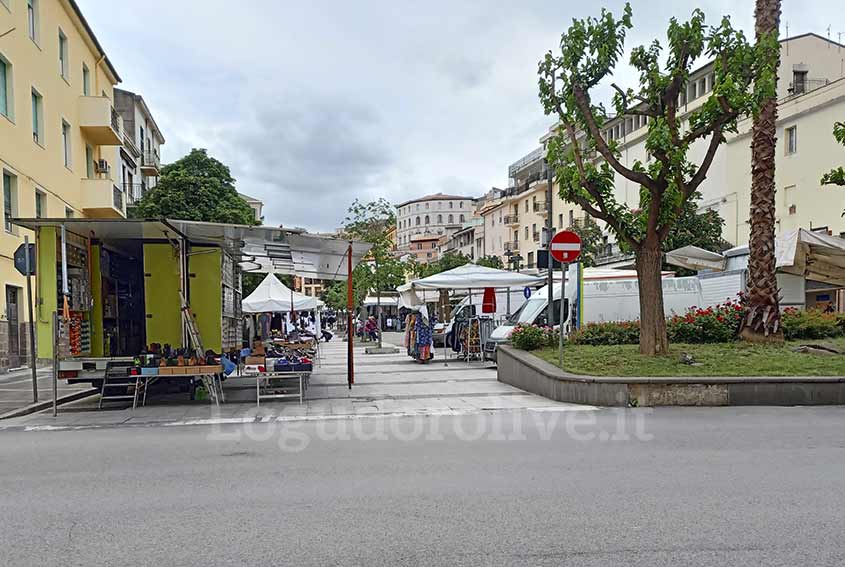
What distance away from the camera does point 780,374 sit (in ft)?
40.5

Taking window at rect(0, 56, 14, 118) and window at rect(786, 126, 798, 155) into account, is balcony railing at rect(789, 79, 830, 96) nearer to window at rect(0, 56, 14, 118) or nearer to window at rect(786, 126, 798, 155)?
window at rect(786, 126, 798, 155)

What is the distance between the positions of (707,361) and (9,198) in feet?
63.2

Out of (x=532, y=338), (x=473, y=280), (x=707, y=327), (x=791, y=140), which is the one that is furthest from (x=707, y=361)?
(x=791, y=140)

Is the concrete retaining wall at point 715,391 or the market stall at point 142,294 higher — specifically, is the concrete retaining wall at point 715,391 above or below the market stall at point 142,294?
below

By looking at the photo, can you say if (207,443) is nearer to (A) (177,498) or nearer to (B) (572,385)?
(A) (177,498)

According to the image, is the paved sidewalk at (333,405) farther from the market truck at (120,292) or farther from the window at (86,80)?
the window at (86,80)

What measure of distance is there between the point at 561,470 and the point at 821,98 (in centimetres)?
3288

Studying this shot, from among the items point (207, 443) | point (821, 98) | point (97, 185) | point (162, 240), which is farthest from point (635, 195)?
point (207, 443)

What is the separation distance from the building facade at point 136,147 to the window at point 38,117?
38.8 feet

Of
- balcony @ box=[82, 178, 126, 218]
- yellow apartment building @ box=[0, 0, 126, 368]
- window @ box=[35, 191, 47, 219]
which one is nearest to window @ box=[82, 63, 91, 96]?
yellow apartment building @ box=[0, 0, 126, 368]

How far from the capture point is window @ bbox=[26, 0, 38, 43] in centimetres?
2309

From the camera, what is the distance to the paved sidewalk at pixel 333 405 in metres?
11.1

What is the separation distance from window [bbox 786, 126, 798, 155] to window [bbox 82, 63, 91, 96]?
3161 centimetres

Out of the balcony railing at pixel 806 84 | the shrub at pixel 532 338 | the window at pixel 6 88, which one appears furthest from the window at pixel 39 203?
the balcony railing at pixel 806 84
